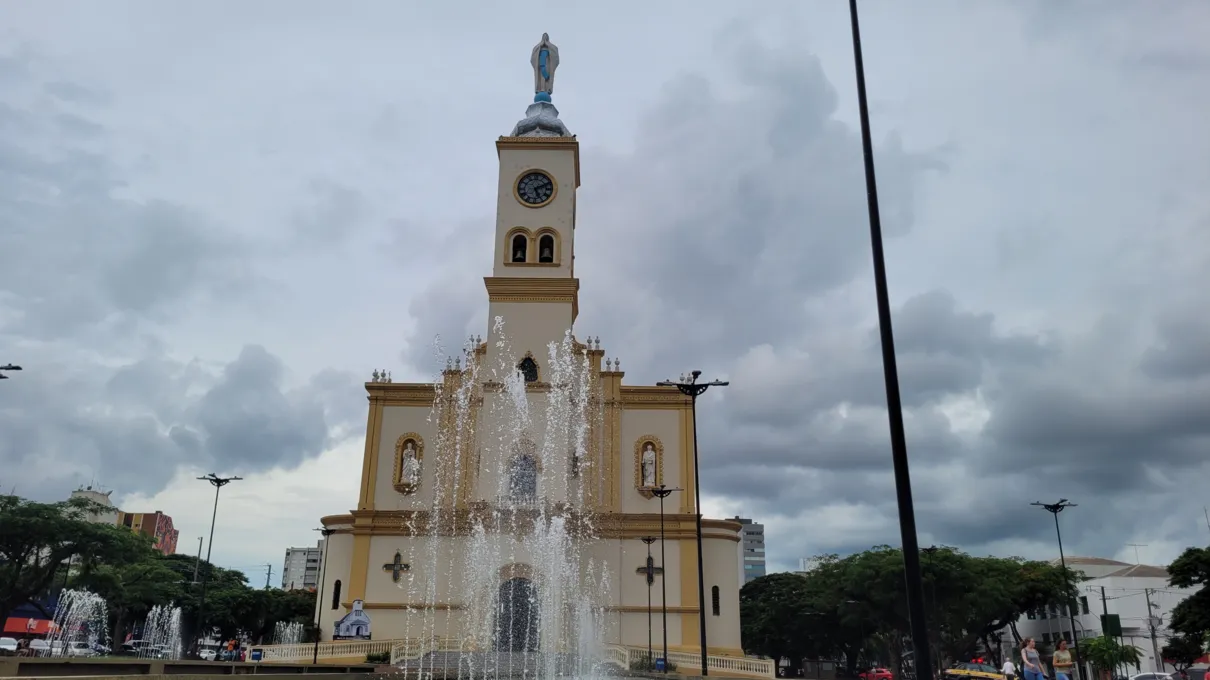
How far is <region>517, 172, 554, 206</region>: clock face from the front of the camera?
1640 inches

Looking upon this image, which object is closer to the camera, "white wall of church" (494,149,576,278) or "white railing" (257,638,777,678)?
"white railing" (257,638,777,678)

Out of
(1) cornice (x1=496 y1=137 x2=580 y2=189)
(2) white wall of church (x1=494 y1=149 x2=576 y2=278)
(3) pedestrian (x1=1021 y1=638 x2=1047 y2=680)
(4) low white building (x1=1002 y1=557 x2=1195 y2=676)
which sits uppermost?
(1) cornice (x1=496 y1=137 x2=580 y2=189)

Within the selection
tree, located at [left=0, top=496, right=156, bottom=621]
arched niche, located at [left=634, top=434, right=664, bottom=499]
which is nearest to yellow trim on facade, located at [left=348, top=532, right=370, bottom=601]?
arched niche, located at [left=634, top=434, right=664, bottom=499]

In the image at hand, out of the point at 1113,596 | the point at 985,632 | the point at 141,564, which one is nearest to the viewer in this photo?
the point at 985,632

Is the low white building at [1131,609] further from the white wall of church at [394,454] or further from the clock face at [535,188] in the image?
the clock face at [535,188]

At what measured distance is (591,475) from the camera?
38.8 metres

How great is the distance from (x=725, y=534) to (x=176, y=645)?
35.5m

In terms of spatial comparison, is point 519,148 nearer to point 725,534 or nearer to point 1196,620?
point 725,534

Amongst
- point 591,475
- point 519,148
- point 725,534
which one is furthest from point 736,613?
point 519,148

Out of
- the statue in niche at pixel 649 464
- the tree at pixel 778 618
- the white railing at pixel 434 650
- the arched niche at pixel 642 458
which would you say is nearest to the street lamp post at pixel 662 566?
the arched niche at pixel 642 458

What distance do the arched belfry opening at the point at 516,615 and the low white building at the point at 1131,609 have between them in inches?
1208

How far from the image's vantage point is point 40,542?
41.1 metres

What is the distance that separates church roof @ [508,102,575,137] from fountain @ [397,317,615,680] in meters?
9.73

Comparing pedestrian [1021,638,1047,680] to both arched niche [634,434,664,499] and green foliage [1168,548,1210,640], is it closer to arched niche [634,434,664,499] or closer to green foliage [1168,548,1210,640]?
green foliage [1168,548,1210,640]
